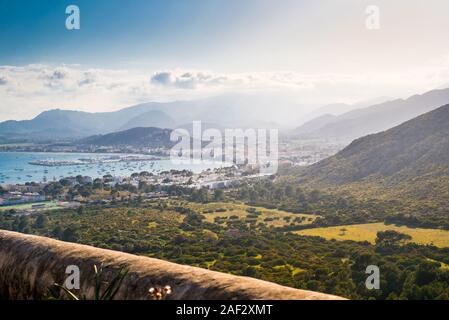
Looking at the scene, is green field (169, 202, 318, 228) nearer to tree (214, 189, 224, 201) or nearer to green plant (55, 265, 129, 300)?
tree (214, 189, 224, 201)

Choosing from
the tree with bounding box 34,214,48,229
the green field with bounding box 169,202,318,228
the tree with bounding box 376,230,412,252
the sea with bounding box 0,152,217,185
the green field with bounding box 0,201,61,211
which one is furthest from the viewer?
the sea with bounding box 0,152,217,185

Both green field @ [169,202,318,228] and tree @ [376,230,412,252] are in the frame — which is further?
green field @ [169,202,318,228]

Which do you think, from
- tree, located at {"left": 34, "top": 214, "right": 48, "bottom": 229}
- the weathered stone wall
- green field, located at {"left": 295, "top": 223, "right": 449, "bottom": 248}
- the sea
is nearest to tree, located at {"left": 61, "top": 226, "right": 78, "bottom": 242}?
tree, located at {"left": 34, "top": 214, "right": 48, "bottom": 229}

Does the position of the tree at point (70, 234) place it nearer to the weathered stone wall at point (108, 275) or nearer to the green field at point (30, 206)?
the green field at point (30, 206)

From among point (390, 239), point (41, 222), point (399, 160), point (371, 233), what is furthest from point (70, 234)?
point (399, 160)
